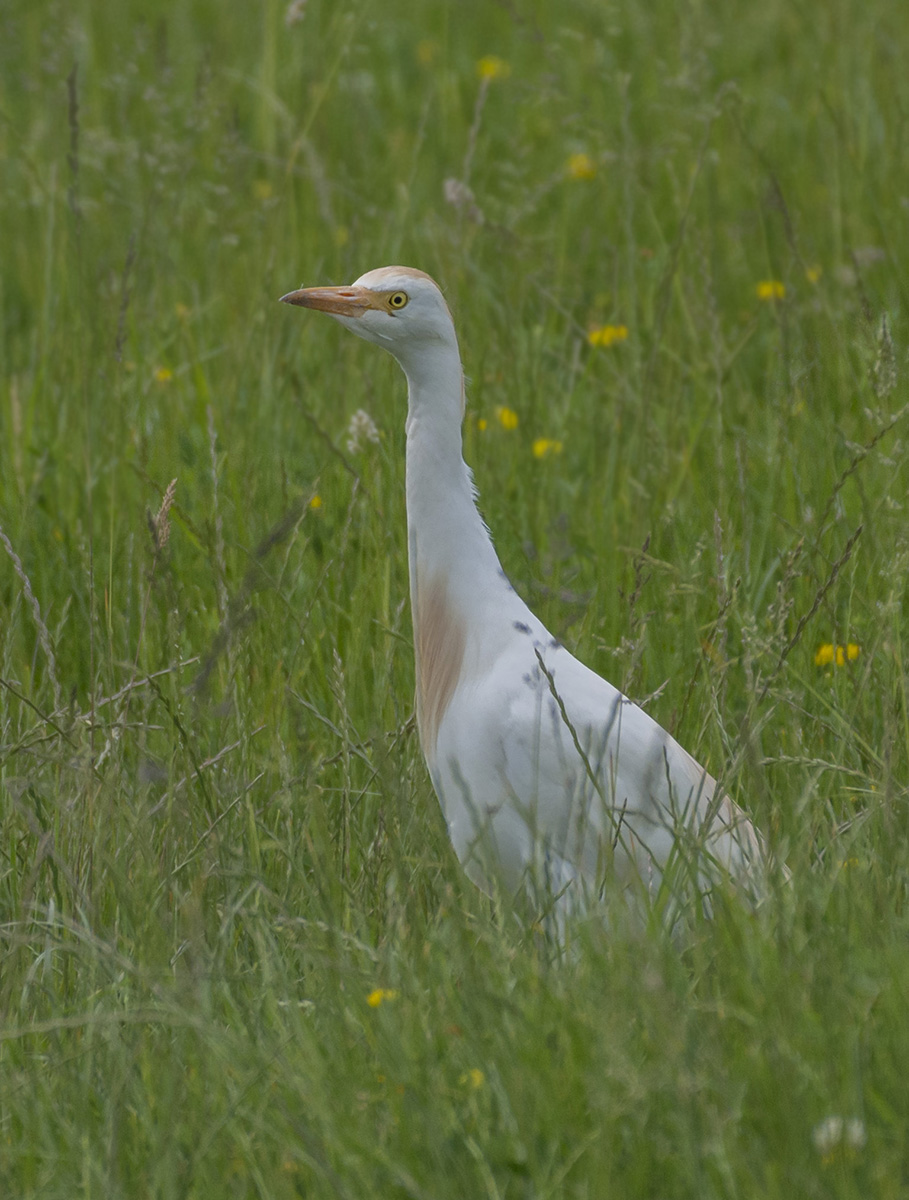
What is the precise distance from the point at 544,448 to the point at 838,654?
111 centimetres

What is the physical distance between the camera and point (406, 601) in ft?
10.6

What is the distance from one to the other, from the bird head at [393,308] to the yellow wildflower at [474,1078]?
1.23 m

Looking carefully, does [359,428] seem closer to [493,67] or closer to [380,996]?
[380,996]

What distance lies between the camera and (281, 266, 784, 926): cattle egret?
97.3 inches

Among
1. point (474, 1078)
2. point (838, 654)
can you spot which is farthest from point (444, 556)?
point (474, 1078)

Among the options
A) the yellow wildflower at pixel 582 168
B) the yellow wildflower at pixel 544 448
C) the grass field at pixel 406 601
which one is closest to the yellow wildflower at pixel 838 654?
the grass field at pixel 406 601

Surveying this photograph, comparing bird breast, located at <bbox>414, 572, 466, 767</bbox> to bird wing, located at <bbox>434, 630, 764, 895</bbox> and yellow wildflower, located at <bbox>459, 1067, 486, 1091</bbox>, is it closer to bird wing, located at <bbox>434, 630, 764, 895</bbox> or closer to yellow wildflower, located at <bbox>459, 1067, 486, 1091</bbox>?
bird wing, located at <bbox>434, 630, 764, 895</bbox>

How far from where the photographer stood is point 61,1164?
182cm

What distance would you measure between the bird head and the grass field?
39 centimetres

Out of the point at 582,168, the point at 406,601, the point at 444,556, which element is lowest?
the point at 406,601

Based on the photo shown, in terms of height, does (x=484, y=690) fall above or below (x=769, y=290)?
below

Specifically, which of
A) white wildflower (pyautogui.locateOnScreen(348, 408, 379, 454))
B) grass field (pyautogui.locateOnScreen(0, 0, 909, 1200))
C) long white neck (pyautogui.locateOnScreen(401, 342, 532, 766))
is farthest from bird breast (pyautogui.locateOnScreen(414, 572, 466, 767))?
white wildflower (pyautogui.locateOnScreen(348, 408, 379, 454))

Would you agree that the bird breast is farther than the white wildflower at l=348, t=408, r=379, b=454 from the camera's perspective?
No

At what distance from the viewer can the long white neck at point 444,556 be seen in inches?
101
